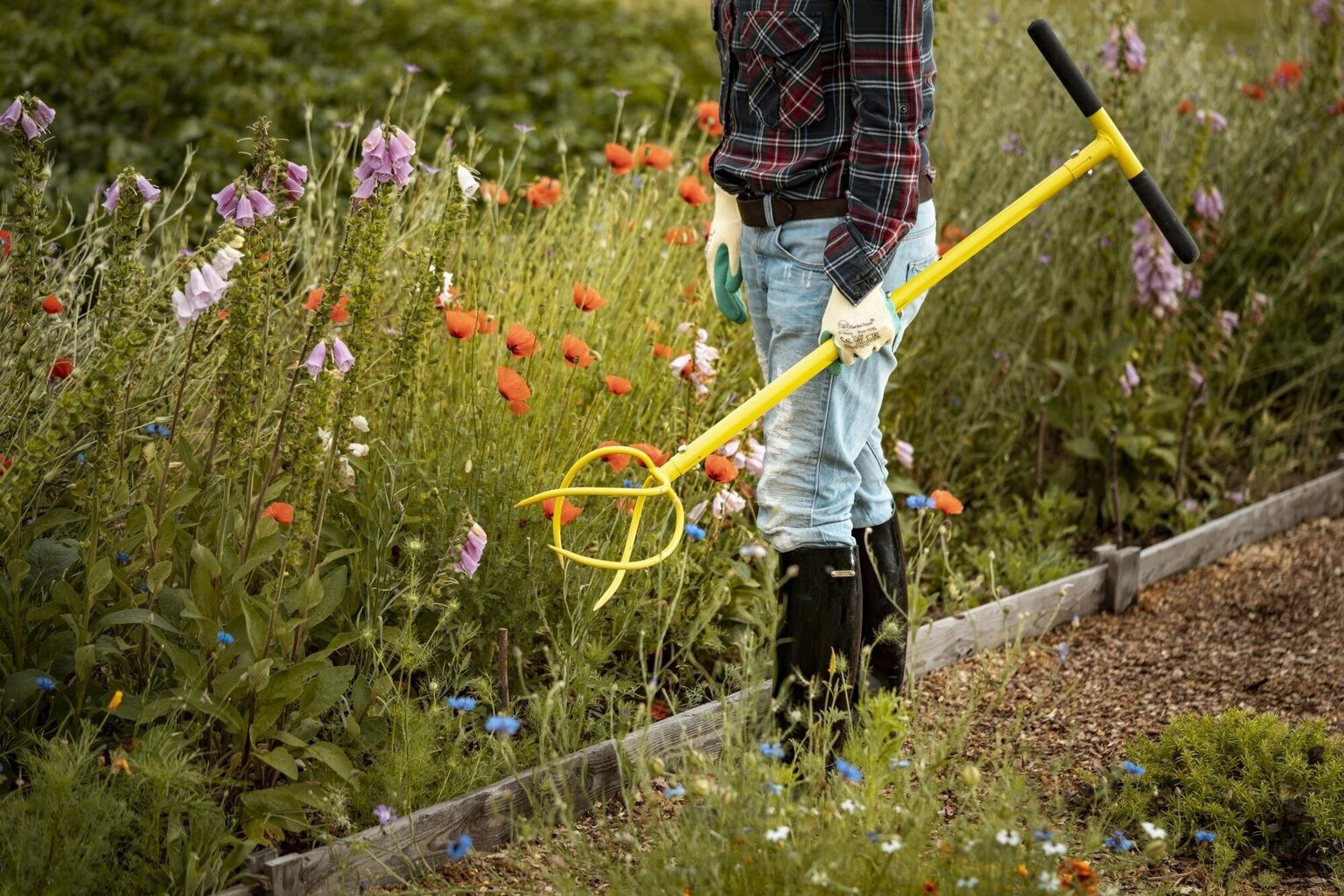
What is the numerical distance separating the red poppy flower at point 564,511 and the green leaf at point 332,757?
0.59 metres

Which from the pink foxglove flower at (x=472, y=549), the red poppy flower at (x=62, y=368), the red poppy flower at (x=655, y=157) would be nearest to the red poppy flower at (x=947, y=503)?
the pink foxglove flower at (x=472, y=549)

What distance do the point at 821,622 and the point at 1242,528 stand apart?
7.89ft

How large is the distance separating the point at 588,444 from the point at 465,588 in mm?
476

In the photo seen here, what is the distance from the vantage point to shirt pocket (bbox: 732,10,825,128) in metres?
2.33

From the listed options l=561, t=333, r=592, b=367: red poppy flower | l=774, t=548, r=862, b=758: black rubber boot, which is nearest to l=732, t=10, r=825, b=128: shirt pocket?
l=561, t=333, r=592, b=367: red poppy flower

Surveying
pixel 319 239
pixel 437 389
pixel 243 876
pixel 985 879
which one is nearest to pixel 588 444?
pixel 437 389

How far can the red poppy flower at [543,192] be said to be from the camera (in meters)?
3.46

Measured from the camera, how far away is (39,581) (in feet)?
8.10

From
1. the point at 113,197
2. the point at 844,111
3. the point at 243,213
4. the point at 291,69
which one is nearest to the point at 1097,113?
the point at 844,111

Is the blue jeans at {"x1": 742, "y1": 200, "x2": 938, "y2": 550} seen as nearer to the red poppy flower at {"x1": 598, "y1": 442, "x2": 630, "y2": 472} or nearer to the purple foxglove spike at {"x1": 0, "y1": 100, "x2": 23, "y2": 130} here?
the red poppy flower at {"x1": 598, "y1": 442, "x2": 630, "y2": 472}

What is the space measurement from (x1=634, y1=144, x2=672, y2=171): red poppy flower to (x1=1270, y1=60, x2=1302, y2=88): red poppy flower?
8.66 ft

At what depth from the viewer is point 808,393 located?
Answer: 8.25ft

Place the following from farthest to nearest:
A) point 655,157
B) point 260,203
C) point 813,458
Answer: point 655,157, point 813,458, point 260,203

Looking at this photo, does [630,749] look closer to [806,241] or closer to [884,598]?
[884,598]
